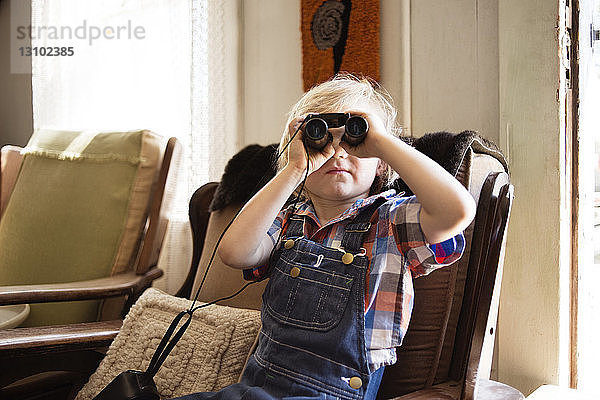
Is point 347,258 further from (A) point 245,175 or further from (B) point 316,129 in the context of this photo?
(A) point 245,175

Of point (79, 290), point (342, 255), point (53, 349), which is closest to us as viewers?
point (342, 255)

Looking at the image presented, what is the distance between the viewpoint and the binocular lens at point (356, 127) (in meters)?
0.97

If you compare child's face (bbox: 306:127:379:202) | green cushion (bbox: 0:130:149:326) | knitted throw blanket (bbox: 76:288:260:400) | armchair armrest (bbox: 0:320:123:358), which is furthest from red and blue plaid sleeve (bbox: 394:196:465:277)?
green cushion (bbox: 0:130:149:326)

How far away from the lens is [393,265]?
105 centimetres

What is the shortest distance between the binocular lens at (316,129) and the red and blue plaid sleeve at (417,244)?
0.64ft

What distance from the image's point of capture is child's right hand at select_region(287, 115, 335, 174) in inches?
42.1

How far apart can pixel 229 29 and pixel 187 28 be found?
156 millimetres

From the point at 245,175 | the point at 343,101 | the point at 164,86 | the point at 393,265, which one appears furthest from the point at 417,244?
the point at 164,86

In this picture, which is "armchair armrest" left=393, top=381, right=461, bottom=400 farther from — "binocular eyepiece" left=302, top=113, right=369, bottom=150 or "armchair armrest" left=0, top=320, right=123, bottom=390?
"armchair armrest" left=0, top=320, right=123, bottom=390

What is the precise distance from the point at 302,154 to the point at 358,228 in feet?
0.56

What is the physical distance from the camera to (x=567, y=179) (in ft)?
4.59

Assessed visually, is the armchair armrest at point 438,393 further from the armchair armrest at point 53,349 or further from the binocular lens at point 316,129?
the armchair armrest at point 53,349

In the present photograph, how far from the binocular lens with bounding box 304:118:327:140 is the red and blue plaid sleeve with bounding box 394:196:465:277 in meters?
0.20

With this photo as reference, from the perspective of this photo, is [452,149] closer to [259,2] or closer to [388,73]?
[388,73]
